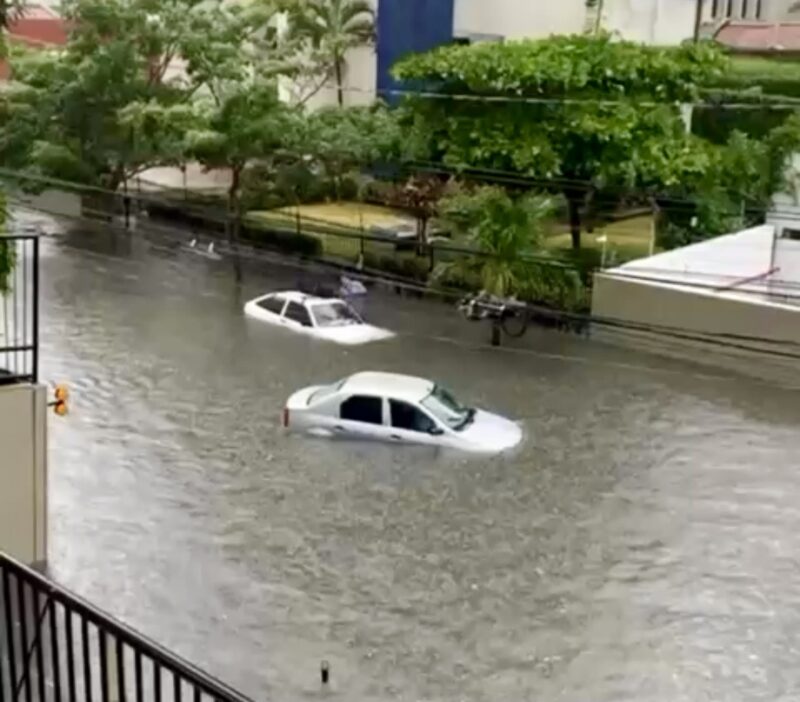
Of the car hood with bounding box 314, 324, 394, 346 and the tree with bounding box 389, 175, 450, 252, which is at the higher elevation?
the tree with bounding box 389, 175, 450, 252

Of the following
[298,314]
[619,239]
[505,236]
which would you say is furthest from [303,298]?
[619,239]

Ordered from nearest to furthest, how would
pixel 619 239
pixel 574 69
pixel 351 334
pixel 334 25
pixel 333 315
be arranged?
pixel 351 334 → pixel 333 315 → pixel 574 69 → pixel 619 239 → pixel 334 25

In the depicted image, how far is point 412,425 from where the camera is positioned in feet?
46.5

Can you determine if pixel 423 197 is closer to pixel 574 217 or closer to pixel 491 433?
pixel 574 217

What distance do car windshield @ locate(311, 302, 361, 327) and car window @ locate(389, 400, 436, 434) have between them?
209 inches

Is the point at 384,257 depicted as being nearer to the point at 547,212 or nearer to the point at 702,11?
the point at 547,212

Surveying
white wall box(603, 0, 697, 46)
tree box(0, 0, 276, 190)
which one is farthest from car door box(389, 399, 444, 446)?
white wall box(603, 0, 697, 46)

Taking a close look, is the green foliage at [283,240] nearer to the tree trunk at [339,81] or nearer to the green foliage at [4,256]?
the tree trunk at [339,81]

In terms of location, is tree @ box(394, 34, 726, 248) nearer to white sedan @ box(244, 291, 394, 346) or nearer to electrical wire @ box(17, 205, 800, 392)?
electrical wire @ box(17, 205, 800, 392)

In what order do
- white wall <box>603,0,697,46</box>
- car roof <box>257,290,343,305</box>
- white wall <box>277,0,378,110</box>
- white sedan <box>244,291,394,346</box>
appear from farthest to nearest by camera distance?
white wall <box>277,0,378,110</box>
white wall <box>603,0,697,46</box>
car roof <box>257,290,343,305</box>
white sedan <box>244,291,394,346</box>

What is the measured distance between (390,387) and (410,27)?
16.8 meters

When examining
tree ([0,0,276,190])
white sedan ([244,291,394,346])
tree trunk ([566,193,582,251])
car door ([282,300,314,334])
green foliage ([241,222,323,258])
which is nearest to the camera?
white sedan ([244,291,394,346])

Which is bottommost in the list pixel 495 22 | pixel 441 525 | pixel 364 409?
pixel 441 525

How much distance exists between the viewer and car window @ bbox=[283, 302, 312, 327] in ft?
63.2
